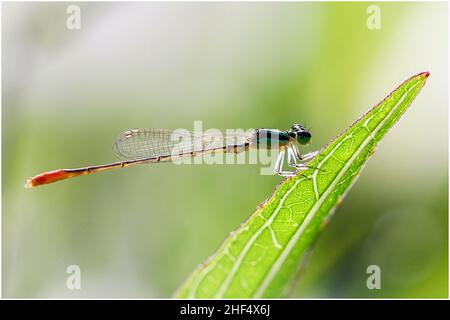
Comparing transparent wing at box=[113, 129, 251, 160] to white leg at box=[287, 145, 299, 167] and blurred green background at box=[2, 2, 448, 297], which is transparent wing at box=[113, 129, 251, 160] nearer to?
blurred green background at box=[2, 2, 448, 297]

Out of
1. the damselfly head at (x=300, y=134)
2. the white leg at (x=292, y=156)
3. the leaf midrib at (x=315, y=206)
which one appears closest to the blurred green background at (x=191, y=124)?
the damselfly head at (x=300, y=134)

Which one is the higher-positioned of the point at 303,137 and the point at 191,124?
the point at 191,124

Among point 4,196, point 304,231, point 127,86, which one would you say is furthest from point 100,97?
point 304,231

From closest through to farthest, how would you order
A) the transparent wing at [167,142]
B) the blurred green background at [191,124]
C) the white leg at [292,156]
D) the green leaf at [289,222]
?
the green leaf at [289,222] → the blurred green background at [191,124] → the white leg at [292,156] → the transparent wing at [167,142]

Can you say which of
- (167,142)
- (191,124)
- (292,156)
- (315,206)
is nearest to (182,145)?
(167,142)

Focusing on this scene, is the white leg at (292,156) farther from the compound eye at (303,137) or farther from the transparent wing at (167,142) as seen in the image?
the transparent wing at (167,142)

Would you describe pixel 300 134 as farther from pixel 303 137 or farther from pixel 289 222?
pixel 289 222
